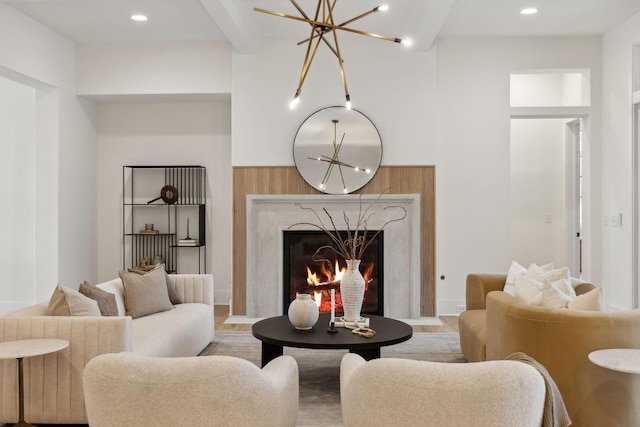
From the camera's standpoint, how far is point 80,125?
655 cm

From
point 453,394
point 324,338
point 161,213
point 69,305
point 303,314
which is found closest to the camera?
point 453,394

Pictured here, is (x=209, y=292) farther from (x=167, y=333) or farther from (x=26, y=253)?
(x=26, y=253)

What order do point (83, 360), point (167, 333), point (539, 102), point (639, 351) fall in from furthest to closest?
point (539, 102) < point (167, 333) < point (83, 360) < point (639, 351)

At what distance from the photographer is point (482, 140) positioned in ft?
20.2

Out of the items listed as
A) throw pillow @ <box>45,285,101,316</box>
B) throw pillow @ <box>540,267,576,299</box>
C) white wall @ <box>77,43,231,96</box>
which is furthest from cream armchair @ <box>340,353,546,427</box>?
white wall @ <box>77,43,231,96</box>

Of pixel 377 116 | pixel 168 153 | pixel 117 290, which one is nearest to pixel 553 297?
pixel 117 290

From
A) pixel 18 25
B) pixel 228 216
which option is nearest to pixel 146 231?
pixel 228 216

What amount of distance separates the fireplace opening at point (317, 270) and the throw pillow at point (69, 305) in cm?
301

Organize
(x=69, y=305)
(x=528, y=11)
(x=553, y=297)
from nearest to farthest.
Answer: (x=553, y=297), (x=69, y=305), (x=528, y=11)

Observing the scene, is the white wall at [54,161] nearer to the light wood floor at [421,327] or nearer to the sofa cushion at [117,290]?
the light wood floor at [421,327]

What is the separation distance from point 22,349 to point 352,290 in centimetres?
197

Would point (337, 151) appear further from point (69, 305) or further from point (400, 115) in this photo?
point (69, 305)

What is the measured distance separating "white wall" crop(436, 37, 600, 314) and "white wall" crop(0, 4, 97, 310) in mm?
4014

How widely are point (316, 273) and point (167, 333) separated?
260 centimetres
